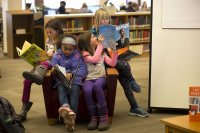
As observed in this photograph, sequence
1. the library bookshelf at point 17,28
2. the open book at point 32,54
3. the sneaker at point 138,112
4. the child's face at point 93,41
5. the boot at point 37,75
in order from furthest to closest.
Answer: the library bookshelf at point 17,28 → the sneaker at point 138,112 → the child's face at point 93,41 → the open book at point 32,54 → the boot at point 37,75

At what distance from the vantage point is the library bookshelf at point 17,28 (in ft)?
34.1

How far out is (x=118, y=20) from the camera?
10.4 metres

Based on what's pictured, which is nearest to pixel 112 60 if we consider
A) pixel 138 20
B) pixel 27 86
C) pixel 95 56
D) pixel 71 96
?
pixel 95 56

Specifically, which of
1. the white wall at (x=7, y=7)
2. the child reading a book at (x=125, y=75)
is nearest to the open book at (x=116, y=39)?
the child reading a book at (x=125, y=75)

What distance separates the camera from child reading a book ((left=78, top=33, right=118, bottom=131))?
4406 mm

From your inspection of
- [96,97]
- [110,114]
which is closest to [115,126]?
[110,114]

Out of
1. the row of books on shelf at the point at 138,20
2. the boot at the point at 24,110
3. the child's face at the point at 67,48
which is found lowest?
the boot at the point at 24,110

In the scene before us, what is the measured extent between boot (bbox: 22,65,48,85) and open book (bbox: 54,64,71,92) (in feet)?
0.50

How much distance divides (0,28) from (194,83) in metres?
9.07

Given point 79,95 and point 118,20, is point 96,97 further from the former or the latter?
point 118,20

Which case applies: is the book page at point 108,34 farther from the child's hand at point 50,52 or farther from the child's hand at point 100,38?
the child's hand at point 50,52

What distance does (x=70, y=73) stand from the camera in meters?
4.49

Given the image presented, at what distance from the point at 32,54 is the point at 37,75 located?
1.19ft

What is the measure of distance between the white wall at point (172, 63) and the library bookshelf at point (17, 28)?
6.11 meters
